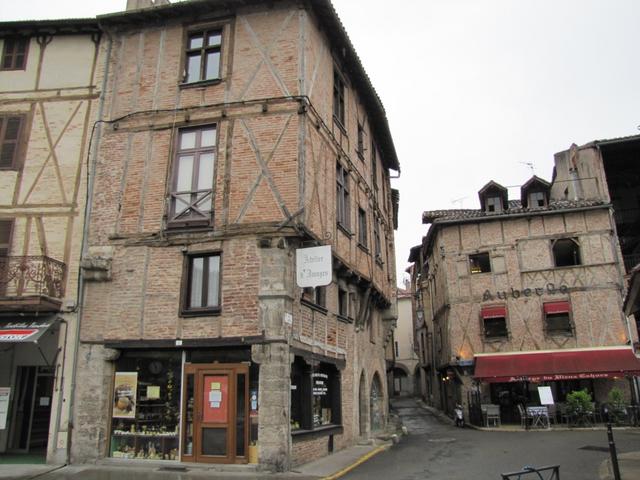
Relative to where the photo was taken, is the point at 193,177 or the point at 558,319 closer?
the point at 193,177

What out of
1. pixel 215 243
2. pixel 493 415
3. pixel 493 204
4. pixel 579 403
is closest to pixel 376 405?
pixel 493 415

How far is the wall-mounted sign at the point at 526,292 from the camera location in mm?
21828

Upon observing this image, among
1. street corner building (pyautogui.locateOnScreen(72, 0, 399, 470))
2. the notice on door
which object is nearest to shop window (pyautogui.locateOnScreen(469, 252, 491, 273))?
street corner building (pyautogui.locateOnScreen(72, 0, 399, 470))

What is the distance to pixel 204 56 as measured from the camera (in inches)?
498

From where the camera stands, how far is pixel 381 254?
63.0ft

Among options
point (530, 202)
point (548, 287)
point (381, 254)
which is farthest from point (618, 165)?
point (381, 254)

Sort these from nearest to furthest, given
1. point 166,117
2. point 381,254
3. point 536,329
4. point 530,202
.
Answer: point 166,117, point 381,254, point 536,329, point 530,202

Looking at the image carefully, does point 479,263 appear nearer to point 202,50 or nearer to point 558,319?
point 558,319

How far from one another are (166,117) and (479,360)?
1570cm

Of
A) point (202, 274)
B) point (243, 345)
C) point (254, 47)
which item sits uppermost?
point (254, 47)

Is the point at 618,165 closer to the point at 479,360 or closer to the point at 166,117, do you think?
the point at 479,360

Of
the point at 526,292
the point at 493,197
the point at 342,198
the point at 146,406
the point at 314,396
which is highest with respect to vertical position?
the point at 493,197

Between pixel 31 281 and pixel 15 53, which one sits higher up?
pixel 15 53

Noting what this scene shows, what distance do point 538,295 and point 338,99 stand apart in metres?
12.6
